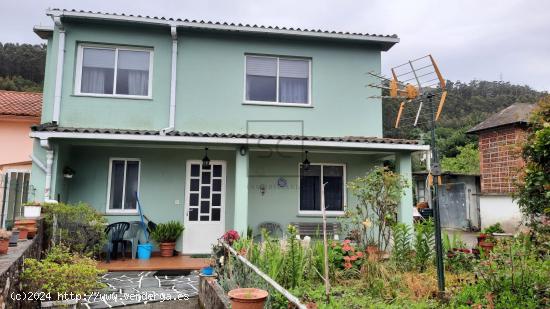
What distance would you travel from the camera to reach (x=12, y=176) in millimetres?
13070

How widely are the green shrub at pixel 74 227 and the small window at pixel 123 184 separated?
198cm

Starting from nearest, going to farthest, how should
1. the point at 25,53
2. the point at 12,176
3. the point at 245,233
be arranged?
the point at 245,233 → the point at 12,176 → the point at 25,53

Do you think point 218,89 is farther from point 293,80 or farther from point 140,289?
point 140,289

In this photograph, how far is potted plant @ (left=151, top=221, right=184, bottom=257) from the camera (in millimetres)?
10180

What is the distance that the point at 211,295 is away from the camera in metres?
5.64

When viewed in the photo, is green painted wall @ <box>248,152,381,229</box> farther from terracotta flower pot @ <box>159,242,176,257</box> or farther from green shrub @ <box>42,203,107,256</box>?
green shrub @ <box>42,203,107,256</box>

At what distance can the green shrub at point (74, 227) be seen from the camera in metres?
7.98

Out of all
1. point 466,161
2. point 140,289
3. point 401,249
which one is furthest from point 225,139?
point 466,161

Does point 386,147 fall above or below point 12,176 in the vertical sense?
above

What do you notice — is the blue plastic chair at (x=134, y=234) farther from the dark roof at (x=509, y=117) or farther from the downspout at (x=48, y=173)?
the dark roof at (x=509, y=117)

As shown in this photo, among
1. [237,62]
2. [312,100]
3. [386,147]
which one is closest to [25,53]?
[237,62]

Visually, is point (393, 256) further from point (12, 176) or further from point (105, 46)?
point (12, 176)

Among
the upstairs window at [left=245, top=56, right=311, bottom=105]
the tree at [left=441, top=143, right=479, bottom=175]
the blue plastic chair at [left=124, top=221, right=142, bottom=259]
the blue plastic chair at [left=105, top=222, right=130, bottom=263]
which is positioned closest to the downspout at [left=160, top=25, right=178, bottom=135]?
the upstairs window at [left=245, top=56, right=311, bottom=105]

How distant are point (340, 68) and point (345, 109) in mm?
1317
